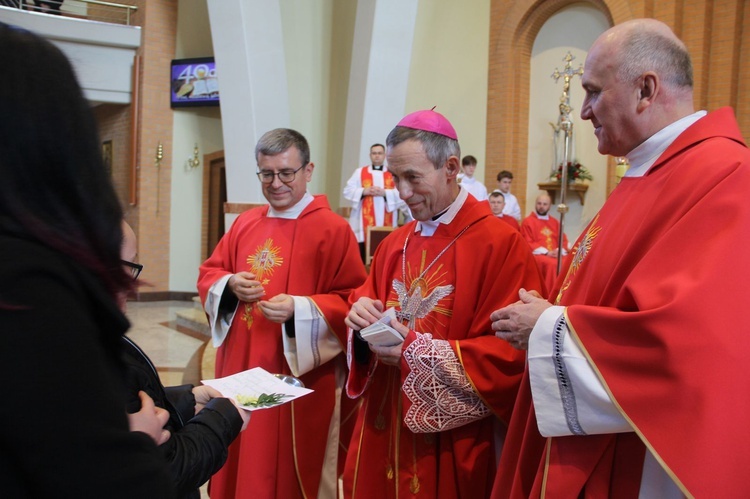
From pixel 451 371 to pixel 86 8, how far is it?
1476 centimetres

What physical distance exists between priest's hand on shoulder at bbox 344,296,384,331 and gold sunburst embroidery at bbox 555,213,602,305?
648 millimetres

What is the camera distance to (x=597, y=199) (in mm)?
10047

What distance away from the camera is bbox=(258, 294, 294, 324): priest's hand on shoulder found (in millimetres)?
2670

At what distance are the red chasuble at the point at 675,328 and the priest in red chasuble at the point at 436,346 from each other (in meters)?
0.47

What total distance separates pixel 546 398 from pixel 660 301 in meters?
0.37

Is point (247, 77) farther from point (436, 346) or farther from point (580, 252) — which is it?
point (580, 252)

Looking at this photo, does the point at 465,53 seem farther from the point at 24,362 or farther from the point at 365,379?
the point at 24,362

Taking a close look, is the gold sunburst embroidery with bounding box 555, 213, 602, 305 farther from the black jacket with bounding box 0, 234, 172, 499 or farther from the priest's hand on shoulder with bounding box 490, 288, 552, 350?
the black jacket with bounding box 0, 234, 172, 499

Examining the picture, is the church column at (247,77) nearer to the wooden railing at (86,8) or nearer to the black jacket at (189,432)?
the wooden railing at (86,8)

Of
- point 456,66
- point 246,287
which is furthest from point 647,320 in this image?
point 456,66

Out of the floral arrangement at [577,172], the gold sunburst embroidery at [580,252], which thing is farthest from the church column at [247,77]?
the gold sunburst embroidery at [580,252]

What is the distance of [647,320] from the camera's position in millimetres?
1337

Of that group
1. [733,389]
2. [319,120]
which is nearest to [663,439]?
[733,389]

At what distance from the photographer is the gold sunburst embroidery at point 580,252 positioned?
179 cm
